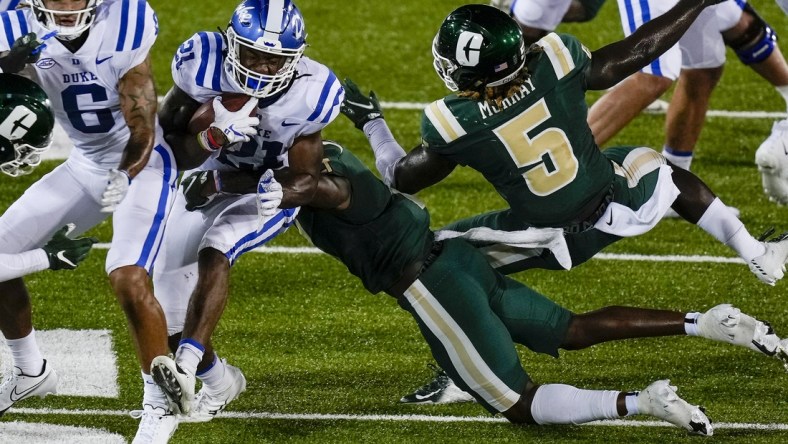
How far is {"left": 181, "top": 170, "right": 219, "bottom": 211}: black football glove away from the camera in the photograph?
4.47 meters

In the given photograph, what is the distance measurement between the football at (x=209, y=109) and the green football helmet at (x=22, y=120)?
1.54 feet

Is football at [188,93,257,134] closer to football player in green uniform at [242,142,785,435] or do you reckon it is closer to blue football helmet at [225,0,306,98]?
blue football helmet at [225,0,306,98]

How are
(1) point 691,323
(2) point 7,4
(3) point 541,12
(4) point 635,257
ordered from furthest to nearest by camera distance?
(3) point 541,12 → (4) point 635,257 → (2) point 7,4 → (1) point 691,323

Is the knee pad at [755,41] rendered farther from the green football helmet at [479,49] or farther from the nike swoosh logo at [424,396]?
the nike swoosh logo at [424,396]

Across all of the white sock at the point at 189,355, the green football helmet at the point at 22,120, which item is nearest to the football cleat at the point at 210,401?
the white sock at the point at 189,355

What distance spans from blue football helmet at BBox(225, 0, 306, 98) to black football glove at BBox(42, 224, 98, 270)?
71cm

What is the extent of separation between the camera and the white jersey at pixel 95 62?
449 cm

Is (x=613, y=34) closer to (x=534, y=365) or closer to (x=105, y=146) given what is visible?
(x=534, y=365)

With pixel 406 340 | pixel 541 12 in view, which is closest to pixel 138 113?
pixel 406 340

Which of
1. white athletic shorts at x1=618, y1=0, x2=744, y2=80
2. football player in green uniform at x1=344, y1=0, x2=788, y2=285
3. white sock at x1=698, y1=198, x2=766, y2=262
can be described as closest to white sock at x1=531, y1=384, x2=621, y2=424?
football player in green uniform at x1=344, y1=0, x2=788, y2=285

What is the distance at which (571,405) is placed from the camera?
175 inches

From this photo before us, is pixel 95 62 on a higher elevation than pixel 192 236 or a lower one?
higher

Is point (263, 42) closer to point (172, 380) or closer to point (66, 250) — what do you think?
point (66, 250)

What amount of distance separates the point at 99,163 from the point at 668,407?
6.75 feet
